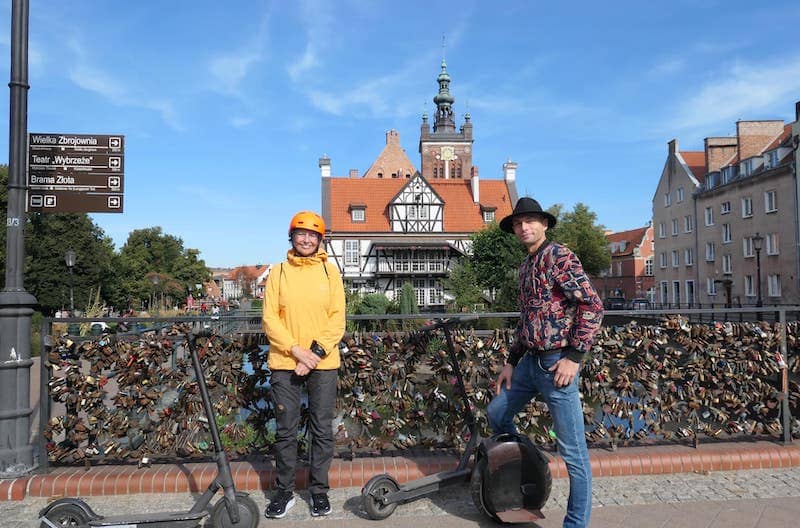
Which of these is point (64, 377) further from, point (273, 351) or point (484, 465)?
point (484, 465)

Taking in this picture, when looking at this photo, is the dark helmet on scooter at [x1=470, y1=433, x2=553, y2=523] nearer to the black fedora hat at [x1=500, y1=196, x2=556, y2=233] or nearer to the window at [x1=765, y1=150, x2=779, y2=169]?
the black fedora hat at [x1=500, y1=196, x2=556, y2=233]

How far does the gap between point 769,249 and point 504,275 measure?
1655 cm

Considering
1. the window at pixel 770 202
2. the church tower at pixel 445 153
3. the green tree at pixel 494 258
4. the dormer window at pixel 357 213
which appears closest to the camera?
the window at pixel 770 202

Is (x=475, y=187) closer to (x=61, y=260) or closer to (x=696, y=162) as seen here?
(x=696, y=162)

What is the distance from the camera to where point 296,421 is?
11.8ft

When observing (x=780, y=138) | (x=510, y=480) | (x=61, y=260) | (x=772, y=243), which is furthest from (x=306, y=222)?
(x=61, y=260)

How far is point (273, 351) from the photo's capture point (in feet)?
11.7

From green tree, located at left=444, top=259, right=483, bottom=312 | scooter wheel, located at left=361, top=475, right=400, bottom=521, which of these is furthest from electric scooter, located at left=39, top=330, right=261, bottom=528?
green tree, located at left=444, top=259, right=483, bottom=312

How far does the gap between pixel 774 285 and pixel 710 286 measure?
7.45 m

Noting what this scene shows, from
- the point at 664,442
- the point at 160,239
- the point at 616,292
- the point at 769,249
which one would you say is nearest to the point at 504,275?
the point at 769,249

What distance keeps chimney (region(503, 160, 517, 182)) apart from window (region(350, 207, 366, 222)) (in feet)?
48.5

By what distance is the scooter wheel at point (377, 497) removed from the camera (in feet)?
11.3

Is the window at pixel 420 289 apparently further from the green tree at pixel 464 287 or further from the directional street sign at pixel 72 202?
the directional street sign at pixel 72 202

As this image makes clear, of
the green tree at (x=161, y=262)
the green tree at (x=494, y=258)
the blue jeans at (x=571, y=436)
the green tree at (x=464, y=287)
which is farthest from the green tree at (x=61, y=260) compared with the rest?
the blue jeans at (x=571, y=436)
